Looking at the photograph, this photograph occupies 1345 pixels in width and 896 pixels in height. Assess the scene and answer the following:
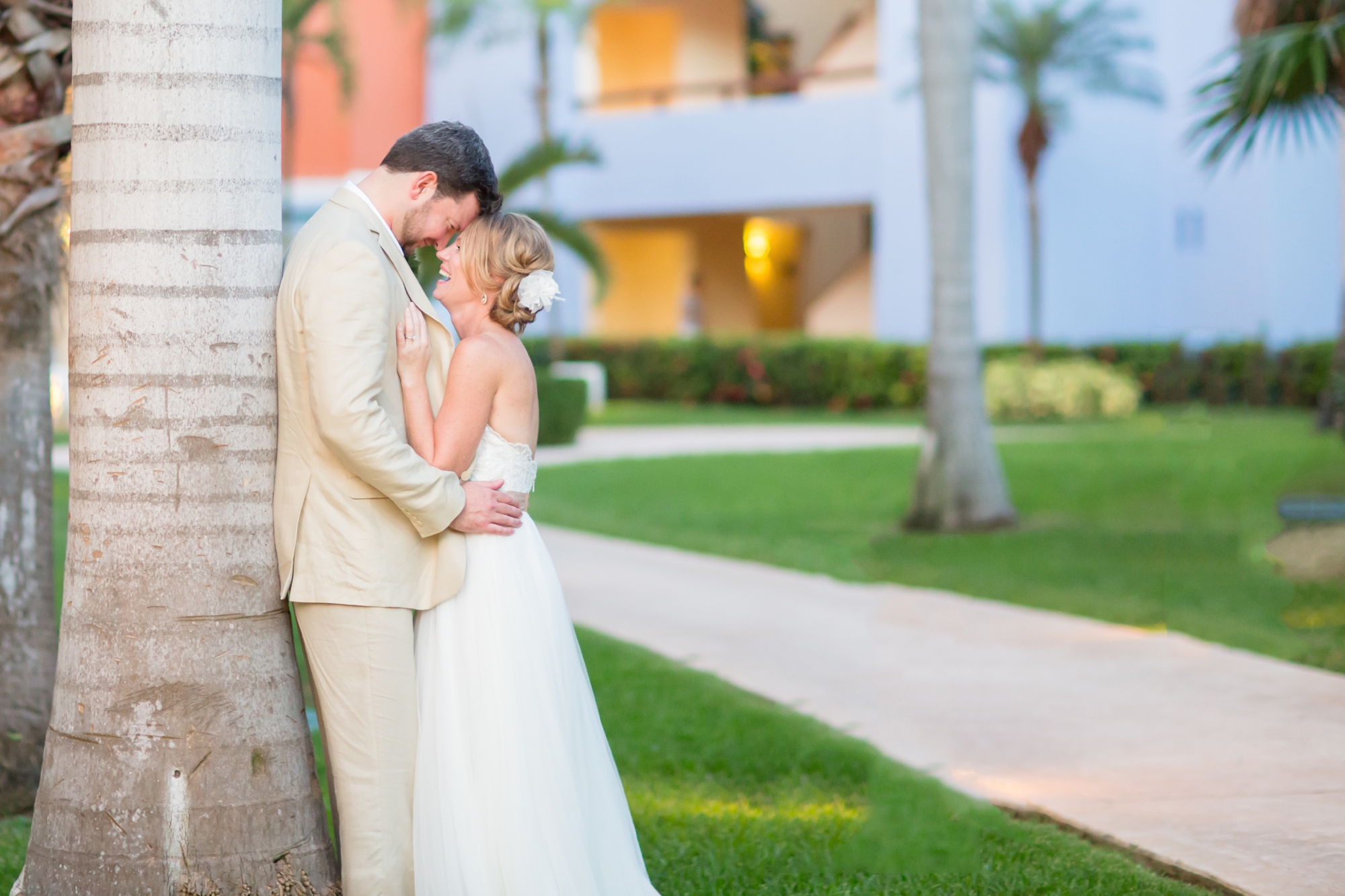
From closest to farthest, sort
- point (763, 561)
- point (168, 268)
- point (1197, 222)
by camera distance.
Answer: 1. point (168, 268)
2. point (763, 561)
3. point (1197, 222)

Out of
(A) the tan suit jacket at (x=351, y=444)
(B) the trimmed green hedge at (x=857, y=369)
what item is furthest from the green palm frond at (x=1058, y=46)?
(A) the tan suit jacket at (x=351, y=444)

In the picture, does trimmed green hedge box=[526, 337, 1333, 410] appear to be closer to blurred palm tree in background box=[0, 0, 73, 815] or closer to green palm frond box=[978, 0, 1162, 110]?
green palm frond box=[978, 0, 1162, 110]

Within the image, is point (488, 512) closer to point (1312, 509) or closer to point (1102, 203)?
point (1312, 509)

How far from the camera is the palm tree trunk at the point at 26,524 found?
4.72 metres

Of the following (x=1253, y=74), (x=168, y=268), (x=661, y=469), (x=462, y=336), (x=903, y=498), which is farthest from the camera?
(x=661, y=469)

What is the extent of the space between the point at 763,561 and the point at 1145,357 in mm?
14587

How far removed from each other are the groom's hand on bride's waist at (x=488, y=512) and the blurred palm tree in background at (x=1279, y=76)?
6447 mm

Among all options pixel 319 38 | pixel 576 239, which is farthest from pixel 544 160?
pixel 319 38

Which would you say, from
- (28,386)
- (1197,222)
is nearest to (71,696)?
(28,386)

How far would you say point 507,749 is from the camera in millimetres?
3381

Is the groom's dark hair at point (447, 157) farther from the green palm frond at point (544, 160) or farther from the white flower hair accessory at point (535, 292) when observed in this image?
the green palm frond at point (544, 160)

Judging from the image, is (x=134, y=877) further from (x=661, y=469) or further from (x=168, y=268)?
(x=661, y=469)

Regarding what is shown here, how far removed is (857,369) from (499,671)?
814 inches

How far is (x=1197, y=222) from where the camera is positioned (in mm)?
25047
